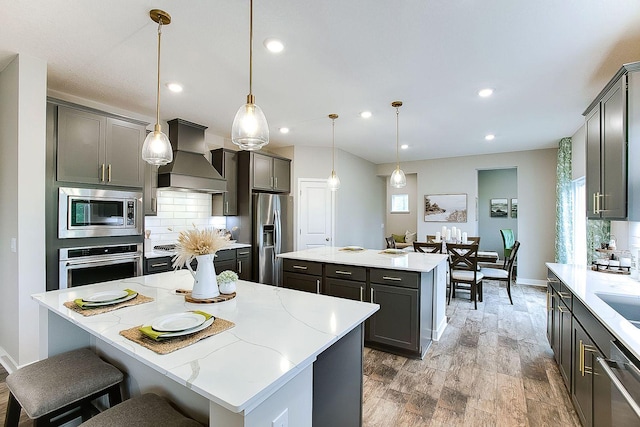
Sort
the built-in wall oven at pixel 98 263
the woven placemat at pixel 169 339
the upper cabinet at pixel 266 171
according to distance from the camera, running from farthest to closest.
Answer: the upper cabinet at pixel 266 171 < the built-in wall oven at pixel 98 263 < the woven placemat at pixel 169 339

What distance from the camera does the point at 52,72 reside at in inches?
110

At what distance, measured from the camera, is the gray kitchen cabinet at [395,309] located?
2.80 meters

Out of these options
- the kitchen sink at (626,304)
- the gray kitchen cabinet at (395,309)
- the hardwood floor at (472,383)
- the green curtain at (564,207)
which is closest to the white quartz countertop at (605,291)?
the kitchen sink at (626,304)

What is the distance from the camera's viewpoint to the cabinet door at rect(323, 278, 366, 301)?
3.06 meters

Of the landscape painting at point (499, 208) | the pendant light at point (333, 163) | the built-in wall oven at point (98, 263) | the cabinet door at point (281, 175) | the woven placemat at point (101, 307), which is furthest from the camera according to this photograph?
the landscape painting at point (499, 208)

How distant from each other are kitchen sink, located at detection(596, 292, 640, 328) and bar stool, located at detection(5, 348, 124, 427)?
2821mm

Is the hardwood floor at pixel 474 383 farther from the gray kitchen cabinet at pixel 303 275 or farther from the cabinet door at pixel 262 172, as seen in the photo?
the cabinet door at pixel 262 172

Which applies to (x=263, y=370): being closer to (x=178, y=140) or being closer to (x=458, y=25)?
(x=458, y=25)

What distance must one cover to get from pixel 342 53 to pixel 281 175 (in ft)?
10.4

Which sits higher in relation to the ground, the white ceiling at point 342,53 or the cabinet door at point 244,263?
the white ceiling at point 342,53

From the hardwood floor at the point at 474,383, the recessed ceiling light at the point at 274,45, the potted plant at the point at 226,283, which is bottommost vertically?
the hardwood floor at the point at 474,383

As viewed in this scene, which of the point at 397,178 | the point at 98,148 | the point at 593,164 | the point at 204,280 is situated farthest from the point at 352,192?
the point at 204,280

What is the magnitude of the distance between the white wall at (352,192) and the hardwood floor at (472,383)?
3.00 m

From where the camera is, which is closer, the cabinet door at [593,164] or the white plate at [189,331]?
the white plate at [189,331]
